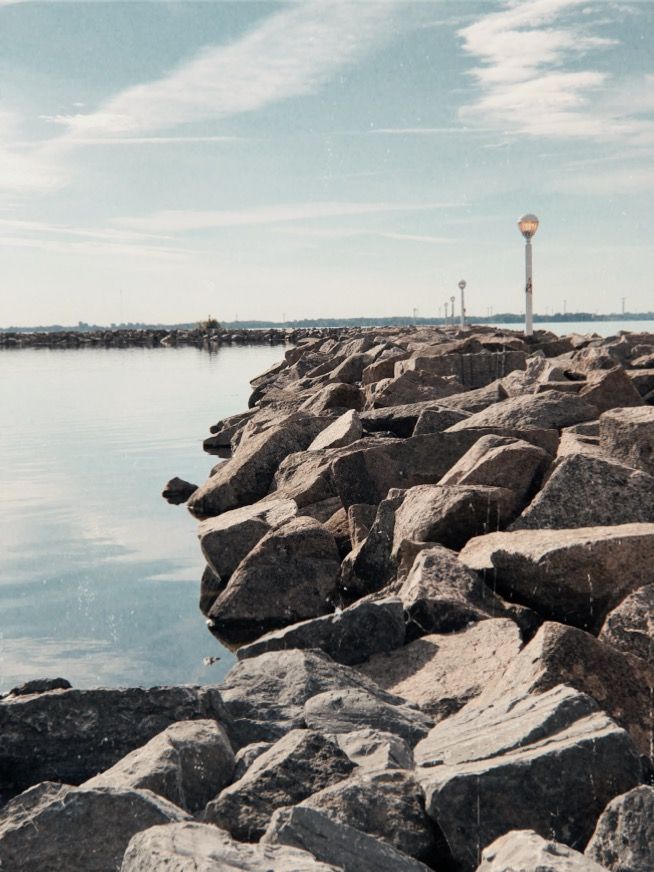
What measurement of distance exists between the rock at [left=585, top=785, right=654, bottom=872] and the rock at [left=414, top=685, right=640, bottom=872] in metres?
0.21

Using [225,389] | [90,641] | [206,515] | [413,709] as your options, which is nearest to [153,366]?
[225,389]

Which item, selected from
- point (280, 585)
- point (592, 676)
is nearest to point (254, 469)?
point (280, 585)

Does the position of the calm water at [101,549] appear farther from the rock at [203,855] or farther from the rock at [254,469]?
the rock at [203,855]

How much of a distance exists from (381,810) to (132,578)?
16.6 ft

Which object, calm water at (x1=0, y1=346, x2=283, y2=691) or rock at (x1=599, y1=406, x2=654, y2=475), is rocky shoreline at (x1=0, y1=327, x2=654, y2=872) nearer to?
rock at (x1=599, y1=406, x2=654, y2=475)

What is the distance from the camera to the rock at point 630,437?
596 cm

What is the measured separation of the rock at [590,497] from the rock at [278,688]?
1.76 metres

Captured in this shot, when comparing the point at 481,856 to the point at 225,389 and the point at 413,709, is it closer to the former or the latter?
the point at 413,709

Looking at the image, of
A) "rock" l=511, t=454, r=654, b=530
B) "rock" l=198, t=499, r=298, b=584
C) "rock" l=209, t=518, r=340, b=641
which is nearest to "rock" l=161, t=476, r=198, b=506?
"rock" l=198, t=499, r=298, b=584

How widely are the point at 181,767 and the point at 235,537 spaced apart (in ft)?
12.0

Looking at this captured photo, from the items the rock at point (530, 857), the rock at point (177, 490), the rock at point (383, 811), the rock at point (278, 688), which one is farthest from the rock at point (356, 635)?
the rock at point (177, 490)

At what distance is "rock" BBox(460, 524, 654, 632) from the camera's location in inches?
175

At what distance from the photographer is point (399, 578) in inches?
219

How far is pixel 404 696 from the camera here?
418 centimetres
